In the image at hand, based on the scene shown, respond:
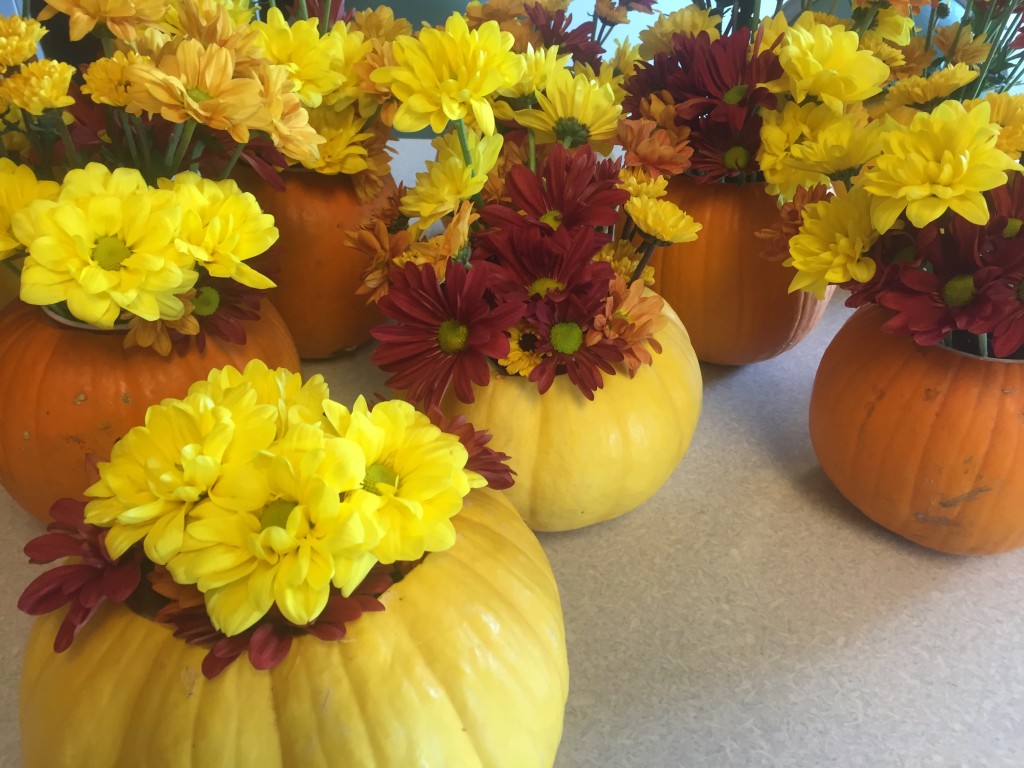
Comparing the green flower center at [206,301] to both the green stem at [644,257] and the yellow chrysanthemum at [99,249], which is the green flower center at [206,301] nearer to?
the yellow chrysanthemum at [99,249]

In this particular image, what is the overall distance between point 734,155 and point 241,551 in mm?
604

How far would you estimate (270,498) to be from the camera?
1.11 ft

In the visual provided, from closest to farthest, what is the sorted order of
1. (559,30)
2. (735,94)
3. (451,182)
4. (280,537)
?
(280,537) → (451,182) → (735,94) → (559,30)

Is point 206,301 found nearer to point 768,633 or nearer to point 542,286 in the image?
point 542,286

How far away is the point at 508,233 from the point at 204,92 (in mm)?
225

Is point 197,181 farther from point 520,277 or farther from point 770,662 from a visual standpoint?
point 770,662

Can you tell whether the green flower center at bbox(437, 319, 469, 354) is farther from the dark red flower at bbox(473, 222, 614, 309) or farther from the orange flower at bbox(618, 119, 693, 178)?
the orange flower at bbox(618, 119, 693, 178)

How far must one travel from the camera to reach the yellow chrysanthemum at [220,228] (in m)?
0.48

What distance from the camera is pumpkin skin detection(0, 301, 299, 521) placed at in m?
0.57

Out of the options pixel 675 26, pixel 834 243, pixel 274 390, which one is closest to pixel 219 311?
pixel 274 390

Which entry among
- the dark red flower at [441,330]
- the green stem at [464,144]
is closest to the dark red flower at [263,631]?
the dark red flower at [441,330]

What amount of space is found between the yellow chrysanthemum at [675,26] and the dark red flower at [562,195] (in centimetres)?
33

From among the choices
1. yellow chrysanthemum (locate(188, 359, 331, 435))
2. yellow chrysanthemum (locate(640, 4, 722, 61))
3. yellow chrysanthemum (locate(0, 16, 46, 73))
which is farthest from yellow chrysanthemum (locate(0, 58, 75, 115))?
yellow chrysanthemum (locate(640, 4, 722, 61))

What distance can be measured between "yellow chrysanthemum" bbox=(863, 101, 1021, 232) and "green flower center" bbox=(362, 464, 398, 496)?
369 mm
